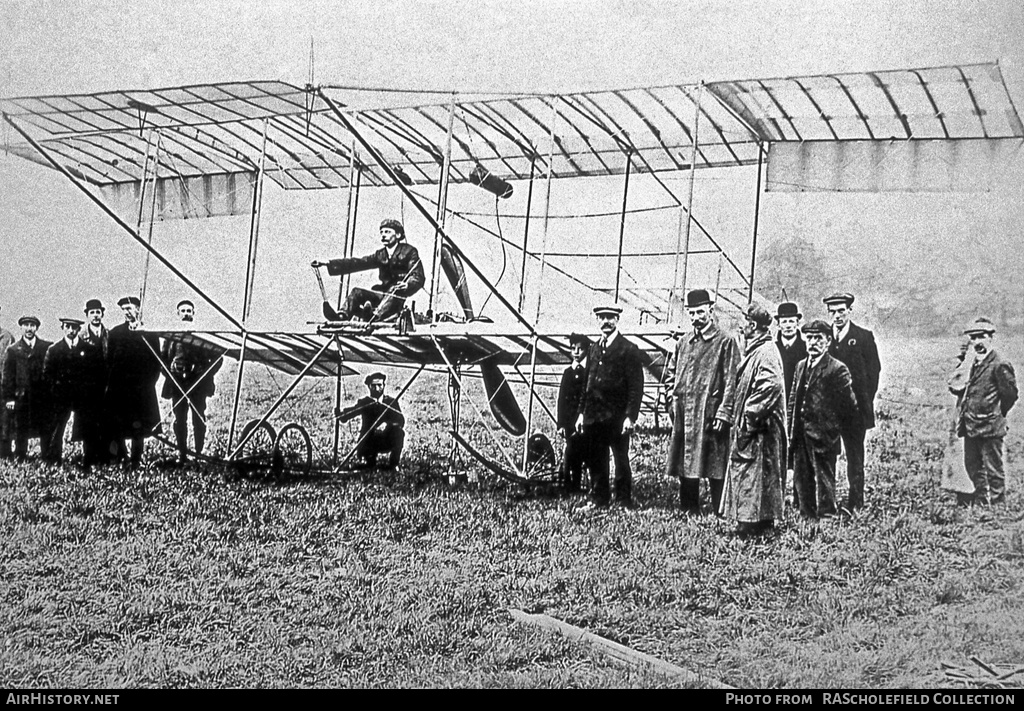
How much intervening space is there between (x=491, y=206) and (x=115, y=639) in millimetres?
2600

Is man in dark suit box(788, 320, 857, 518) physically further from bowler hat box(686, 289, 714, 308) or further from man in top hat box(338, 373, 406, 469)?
man in top hat box(338, 373, 406, 469)

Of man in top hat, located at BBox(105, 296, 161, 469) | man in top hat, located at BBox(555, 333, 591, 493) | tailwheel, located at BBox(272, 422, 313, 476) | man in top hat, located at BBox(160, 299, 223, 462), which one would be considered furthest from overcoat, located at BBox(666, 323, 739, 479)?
man in top hat, located at BBox(105, 296, 161, 469)

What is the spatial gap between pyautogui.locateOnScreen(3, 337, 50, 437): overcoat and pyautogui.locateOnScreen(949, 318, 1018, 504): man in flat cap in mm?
4289

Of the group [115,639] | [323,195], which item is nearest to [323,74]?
[323,195]

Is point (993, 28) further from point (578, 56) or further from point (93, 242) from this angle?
point (93, 242)

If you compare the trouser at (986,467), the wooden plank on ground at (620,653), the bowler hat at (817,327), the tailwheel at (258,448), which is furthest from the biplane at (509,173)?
the trouser at (986,467)

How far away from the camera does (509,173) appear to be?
5.04 metres

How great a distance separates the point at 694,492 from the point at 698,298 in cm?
85

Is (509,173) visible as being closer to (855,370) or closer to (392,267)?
(392,267)

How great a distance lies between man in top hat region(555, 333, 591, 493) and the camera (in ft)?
15.3

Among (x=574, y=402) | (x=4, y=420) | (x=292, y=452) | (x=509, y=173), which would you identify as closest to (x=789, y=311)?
(x=574, y=402)

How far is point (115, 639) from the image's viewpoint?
462cm

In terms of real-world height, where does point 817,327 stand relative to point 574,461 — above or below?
above

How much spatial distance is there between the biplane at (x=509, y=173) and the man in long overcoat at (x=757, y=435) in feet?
0.74
